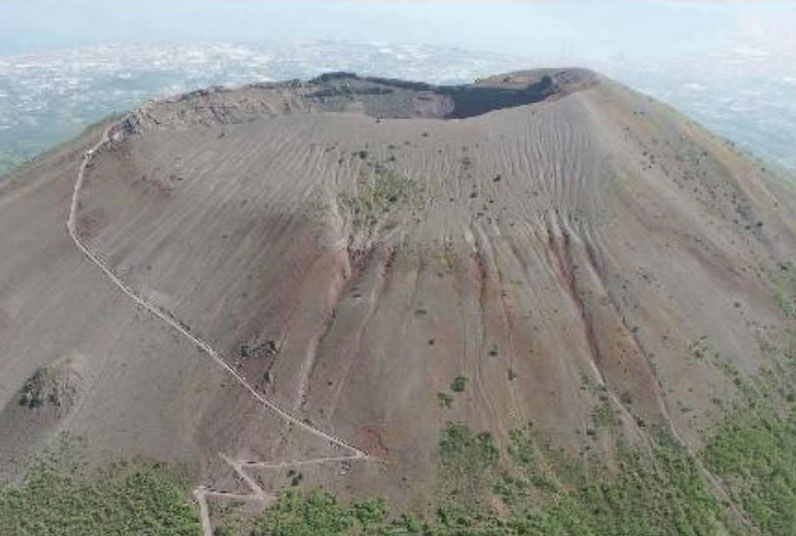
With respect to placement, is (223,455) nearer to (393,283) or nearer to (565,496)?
(393,283)

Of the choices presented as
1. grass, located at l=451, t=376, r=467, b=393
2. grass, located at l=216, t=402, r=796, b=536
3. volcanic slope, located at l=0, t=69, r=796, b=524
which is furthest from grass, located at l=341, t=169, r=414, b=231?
grass, located at l=216, t=402, r=796, b=536

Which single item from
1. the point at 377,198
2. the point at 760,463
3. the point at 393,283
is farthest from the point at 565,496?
the point at 377,198

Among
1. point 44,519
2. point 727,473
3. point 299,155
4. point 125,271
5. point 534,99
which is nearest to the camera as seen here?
point 44,519

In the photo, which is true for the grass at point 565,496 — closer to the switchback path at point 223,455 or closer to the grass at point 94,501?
the switchback path at point 223,455

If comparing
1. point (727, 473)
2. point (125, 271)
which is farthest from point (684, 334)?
point (125, 271)

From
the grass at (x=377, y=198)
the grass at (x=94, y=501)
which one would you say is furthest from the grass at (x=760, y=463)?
the grass at (x=94, y=501)

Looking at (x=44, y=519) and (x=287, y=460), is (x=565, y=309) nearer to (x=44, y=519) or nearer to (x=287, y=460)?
(x=287, y=460)
